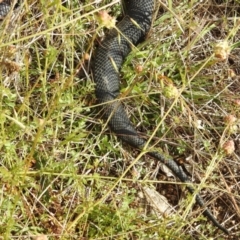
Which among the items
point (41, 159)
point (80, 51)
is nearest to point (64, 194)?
point (41, 159)

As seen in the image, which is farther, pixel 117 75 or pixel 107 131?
pixel 117 75

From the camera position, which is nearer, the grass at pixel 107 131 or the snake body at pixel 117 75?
the grass at pixel 107 131

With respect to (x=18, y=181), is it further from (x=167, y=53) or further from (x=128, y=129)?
(x=167, y=53)

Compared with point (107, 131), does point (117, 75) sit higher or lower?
higher

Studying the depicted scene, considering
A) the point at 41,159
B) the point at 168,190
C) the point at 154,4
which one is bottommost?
the point at 168,190

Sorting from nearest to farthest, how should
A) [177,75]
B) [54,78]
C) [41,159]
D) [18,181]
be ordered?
[18,181] → [41,159] → [54,78] → [177,75]

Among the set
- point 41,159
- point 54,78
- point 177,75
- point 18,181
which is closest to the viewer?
point 18,181
